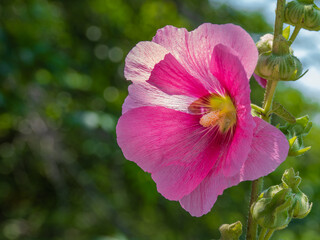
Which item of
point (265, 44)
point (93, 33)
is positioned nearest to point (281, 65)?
point (265, 44)

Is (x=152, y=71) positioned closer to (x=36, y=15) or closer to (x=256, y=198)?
(x=256, y=198)

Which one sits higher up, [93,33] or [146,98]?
[146,98]

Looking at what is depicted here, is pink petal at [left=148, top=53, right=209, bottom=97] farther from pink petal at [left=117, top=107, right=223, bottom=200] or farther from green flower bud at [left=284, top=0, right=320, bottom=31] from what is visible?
green flower bud at [left=284, top=0, right=320, bottom=31]

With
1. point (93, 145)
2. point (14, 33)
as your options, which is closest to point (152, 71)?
point (14, 33)

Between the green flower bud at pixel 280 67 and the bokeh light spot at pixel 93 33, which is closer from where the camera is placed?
the green flower bud at pixel 280 67

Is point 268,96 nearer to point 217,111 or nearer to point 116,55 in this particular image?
point 217,111

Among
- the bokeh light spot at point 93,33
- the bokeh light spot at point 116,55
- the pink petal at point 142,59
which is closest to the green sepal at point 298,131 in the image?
the pink petal at point 142,59

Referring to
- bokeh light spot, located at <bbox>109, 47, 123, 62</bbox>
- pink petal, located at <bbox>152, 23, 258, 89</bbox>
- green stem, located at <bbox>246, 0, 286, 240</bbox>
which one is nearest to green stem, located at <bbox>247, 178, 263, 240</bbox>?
green stem, located at <bbox>246, 0, 286, 240</bbox>

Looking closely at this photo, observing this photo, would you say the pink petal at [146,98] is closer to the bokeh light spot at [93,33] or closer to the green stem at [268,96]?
the green stem at [268,96]
